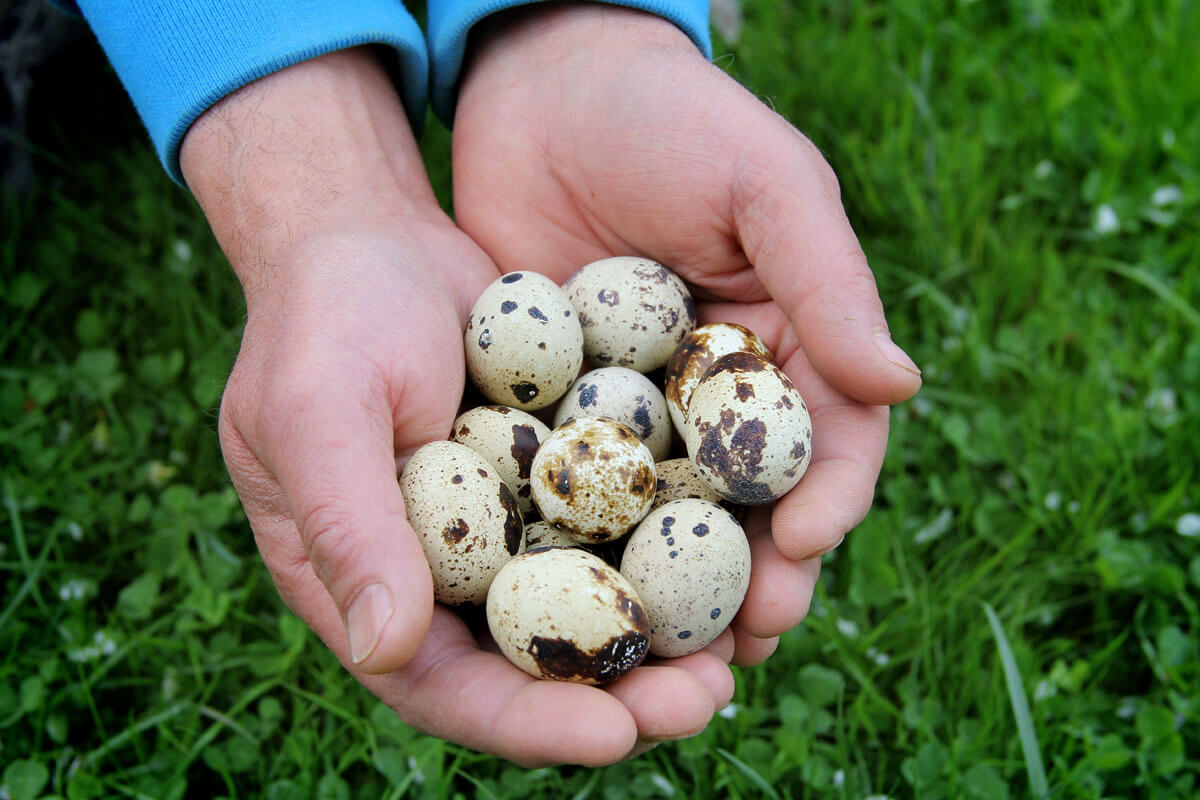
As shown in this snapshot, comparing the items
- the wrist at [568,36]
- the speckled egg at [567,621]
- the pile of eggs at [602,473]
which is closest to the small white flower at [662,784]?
the pile of eggs at [602,473]

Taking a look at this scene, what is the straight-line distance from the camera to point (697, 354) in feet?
8.19

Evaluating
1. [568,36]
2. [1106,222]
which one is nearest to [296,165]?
[568,36]

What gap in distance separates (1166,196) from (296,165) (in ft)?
10.5

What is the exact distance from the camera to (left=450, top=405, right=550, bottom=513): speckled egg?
2381 millimetres

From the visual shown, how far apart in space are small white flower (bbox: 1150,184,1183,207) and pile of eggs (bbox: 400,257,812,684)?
2.26 m

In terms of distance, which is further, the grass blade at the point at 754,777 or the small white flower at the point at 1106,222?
the small white flower at the point at 1106,222

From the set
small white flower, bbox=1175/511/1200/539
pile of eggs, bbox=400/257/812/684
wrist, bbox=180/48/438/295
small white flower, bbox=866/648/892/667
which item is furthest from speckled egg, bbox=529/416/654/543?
small white flower, bbox=1175/511/1200/539

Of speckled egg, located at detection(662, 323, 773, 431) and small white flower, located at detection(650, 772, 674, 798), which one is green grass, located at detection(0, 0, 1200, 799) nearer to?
small white flower, located at detection(650, 772, 674, 798)

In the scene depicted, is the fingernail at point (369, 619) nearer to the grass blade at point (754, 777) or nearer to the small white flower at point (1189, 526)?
the grass blade at point (754, 777)

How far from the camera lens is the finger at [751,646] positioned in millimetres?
2291

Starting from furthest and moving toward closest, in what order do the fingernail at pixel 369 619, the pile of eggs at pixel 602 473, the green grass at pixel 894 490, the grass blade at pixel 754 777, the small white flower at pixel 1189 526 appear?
1. the small white flower at pixel 1189 526
2. the green grass at pixel 894 490
3. the grass blade at pixel 754 777
4. the pile of eggs at pixel 602 473
5. the fingernail at pixel 369 619

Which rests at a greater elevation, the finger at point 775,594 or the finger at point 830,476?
the finger at point 830,476

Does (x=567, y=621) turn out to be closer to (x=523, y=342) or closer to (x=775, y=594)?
(x=775, y=594)

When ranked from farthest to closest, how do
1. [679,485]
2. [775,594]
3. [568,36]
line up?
[568,36] → [679,485] → [775,594]
